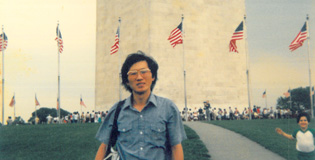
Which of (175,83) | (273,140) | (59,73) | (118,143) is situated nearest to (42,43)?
(59,73)

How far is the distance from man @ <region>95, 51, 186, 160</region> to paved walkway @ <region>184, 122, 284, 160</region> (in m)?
8.11

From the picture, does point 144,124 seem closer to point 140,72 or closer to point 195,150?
point 140,72

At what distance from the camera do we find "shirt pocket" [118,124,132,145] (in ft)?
10.8

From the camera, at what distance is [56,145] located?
48.5 ft

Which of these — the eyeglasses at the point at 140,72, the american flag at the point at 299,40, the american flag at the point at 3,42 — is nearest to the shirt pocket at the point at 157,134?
the eyeglasses at the point at 140,72

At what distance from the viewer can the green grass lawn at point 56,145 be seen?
41.6ft

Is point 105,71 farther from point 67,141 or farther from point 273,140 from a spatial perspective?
point 273,140

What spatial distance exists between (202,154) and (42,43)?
1055 inches

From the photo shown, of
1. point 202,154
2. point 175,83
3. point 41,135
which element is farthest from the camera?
point 175,83

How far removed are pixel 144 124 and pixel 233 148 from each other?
33.3 ft

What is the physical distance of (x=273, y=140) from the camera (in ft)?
47.3

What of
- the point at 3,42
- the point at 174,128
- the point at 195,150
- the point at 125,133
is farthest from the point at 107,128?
the point at 3,42

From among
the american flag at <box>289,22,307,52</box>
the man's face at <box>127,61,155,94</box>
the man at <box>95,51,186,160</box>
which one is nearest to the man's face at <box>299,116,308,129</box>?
the man at <box>95,51,186,160</box>

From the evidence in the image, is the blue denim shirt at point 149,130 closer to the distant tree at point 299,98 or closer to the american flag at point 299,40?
the american flag at point 299,40
